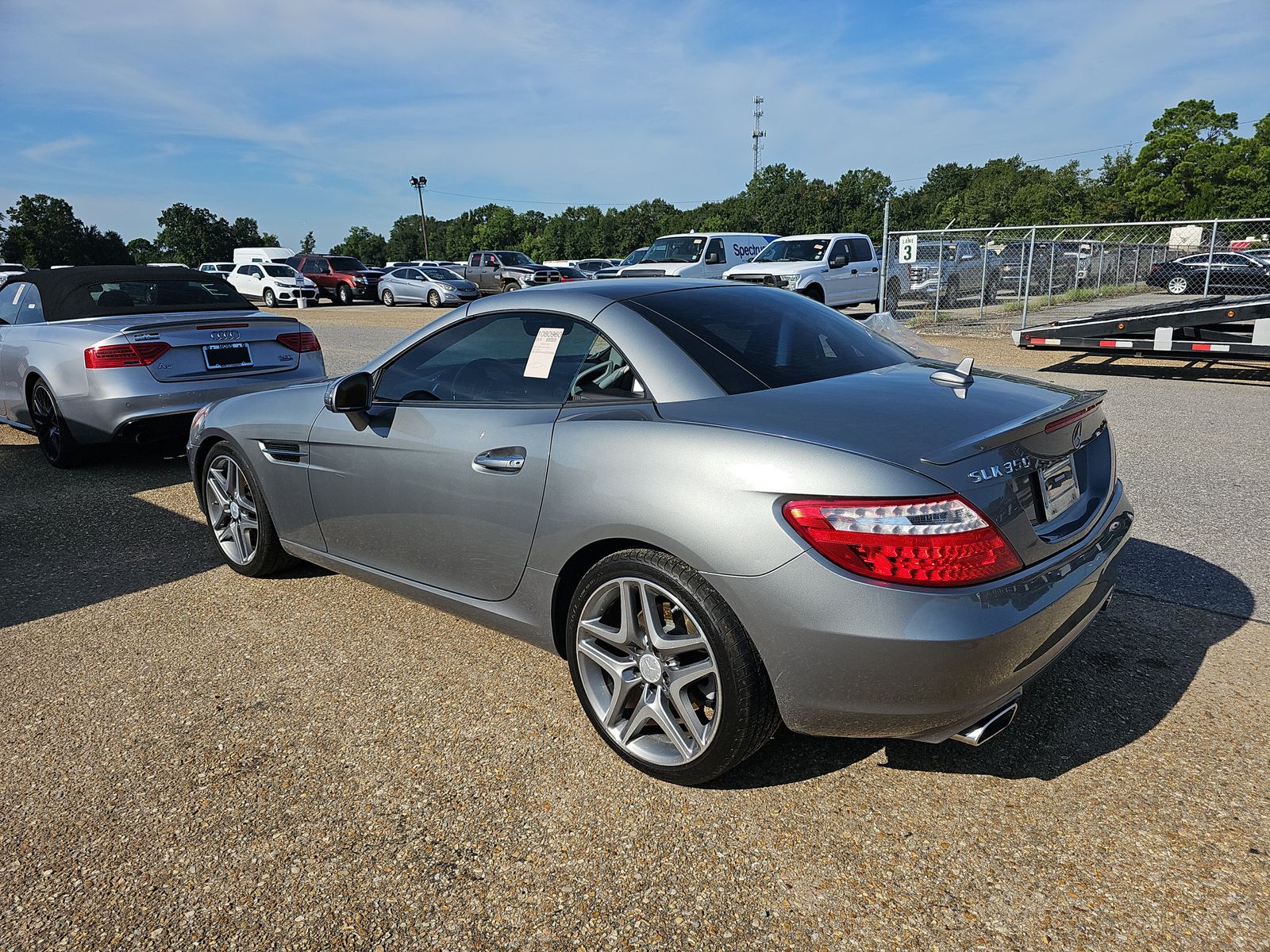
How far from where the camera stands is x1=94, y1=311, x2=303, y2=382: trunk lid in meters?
6.26

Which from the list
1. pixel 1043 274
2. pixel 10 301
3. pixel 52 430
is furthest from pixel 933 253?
pixel 52 430

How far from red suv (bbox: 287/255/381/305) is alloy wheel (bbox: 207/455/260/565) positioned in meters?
31.8

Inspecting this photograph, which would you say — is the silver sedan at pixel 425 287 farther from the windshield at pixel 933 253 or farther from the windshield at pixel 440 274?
the windshield at pixel 933 253

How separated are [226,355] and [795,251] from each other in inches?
605

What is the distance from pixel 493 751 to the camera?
2830 millimetres

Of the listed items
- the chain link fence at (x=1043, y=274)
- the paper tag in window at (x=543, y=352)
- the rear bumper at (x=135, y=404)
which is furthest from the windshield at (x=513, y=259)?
the paper tag in window at (x=543, y=352)

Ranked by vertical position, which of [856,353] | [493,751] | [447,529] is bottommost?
[493,751]

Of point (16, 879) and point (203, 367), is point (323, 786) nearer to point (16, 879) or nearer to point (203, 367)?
point (16, 879)

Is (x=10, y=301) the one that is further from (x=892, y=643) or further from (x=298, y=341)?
(x=892, y=643)

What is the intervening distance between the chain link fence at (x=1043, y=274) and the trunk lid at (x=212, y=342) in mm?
13686

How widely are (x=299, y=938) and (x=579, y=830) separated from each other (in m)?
0.75

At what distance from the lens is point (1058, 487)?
251 centimetres

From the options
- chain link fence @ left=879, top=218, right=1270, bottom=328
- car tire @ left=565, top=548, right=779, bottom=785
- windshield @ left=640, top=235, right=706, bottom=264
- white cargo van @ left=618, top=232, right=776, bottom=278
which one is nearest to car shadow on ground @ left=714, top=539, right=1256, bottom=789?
car tire @ left=565, top=548, right=779, bottom=785

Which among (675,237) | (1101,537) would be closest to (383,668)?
(1101,537)
